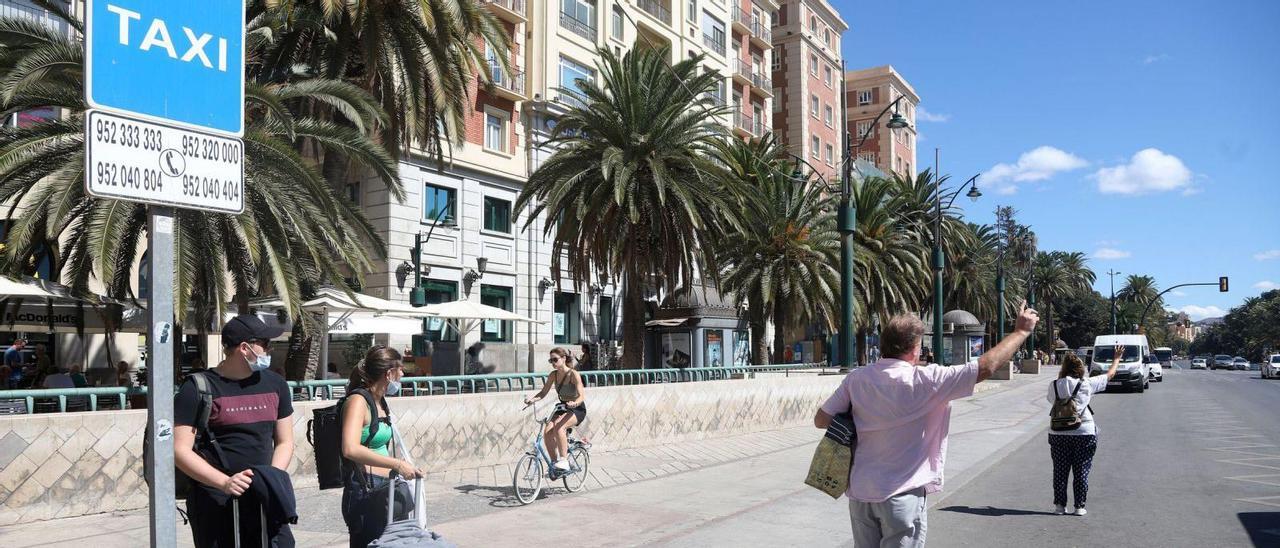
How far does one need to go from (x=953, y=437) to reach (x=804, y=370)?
7.06m

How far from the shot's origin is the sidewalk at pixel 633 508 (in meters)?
7.98

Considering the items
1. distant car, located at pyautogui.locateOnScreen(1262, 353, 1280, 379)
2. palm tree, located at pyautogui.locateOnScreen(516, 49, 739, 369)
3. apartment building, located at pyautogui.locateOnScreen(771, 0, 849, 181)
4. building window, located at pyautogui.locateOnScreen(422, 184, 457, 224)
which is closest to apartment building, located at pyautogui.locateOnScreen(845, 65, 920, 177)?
apartment building, located at pyautogui.locateOnScreen(771, 0, 849, 181)

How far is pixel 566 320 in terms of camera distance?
34344 millimetres

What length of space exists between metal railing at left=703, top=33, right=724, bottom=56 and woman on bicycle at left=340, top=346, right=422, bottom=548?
129 ft

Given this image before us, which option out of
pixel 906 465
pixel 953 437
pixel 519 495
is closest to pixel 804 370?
pixel 953 437

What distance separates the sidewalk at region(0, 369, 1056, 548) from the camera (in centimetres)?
798

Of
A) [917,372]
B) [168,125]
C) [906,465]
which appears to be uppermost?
[168,125]

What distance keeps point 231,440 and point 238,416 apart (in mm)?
110

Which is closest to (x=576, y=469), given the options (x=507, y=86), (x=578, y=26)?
(x=507, y=86)

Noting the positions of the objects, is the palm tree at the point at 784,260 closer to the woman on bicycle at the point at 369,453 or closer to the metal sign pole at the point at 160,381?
the woman on bicycle at the point at 369,453

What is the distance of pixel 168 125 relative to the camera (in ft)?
10.8

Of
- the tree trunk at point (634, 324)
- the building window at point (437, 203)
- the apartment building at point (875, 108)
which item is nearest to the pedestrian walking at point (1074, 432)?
the tree trunk at point (634, 324)

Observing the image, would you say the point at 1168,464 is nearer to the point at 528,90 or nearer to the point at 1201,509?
the point at 1201,509

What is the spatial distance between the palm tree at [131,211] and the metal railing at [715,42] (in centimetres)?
3143
